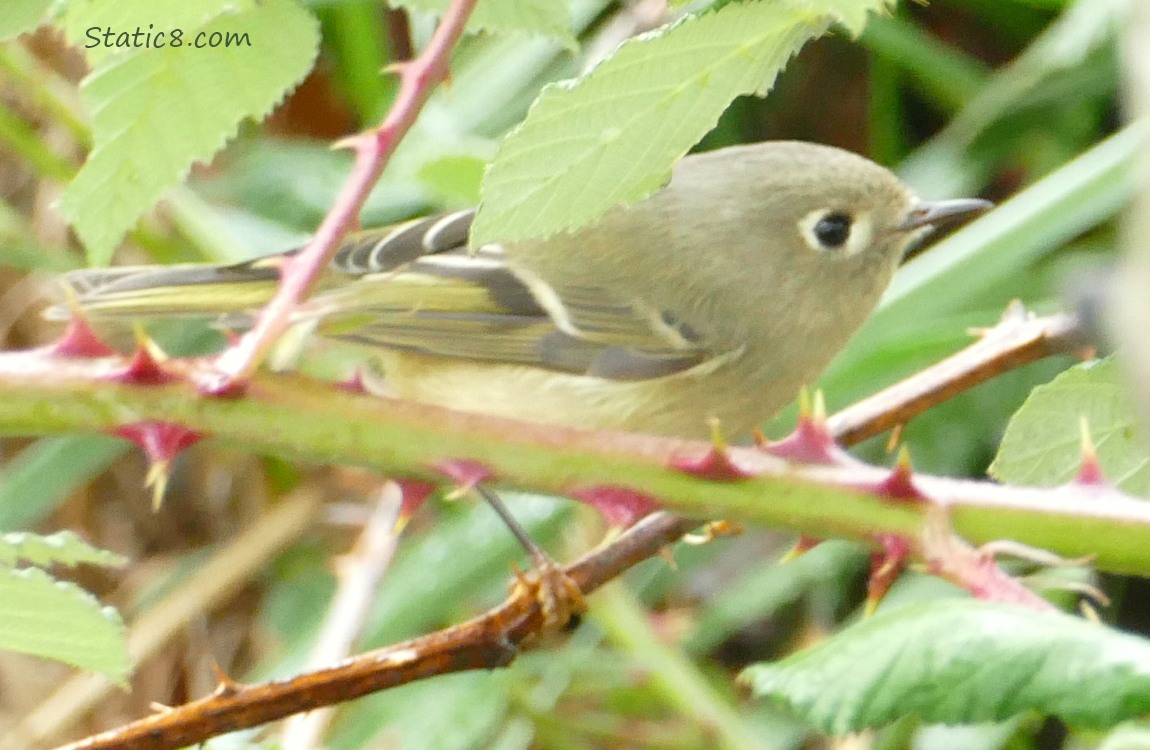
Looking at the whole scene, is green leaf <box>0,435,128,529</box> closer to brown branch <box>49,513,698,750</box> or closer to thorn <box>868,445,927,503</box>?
brown branch <box>49,513,698,750</box>

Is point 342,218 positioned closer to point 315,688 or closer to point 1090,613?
point 315,688

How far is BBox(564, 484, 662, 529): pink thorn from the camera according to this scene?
19.3 inches

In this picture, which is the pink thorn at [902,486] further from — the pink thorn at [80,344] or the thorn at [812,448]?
the pink thorn at [80,344]

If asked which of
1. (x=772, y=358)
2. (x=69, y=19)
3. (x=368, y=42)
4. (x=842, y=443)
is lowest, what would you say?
(x=842, y=443)

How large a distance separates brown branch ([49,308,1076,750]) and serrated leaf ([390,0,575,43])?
0.22 meters

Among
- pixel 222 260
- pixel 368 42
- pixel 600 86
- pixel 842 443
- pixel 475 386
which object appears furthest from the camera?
pixel 368 42

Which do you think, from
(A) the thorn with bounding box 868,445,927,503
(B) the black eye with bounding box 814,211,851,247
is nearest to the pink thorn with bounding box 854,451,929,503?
(A) the thorn with bounding box 868,445,927,503

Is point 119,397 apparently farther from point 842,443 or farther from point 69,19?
point 842,443

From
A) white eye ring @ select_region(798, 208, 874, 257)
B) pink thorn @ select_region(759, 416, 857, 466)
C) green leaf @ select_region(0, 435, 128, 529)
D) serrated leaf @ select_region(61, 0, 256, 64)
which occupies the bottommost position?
pink thorn @ select_region(759, 416, 857, 466)

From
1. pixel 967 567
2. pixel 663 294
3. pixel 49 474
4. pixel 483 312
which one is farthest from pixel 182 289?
pixel 967 567

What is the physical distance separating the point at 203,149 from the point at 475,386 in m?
0.62

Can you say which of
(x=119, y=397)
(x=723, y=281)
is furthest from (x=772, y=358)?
(x=119, y=397)

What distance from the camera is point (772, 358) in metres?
1.18

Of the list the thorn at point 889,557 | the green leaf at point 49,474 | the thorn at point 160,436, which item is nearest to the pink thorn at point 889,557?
the thorn at point 889,557
